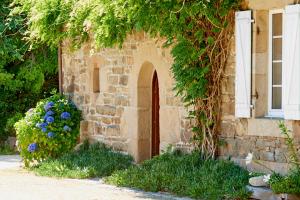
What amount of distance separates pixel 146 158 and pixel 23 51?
6.81 meters

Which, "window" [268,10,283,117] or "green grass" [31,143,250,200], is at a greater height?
"window" [268,10,283,117]

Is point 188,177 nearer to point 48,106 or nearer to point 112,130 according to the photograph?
point 112,130

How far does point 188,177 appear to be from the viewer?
10406 millimetres

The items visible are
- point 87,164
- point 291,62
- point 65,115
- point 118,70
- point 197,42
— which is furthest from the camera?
point 65,115

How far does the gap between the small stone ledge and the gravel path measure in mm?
1172

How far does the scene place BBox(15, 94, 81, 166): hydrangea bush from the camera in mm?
14117

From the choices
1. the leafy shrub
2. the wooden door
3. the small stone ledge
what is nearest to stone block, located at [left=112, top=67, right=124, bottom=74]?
the wooden door

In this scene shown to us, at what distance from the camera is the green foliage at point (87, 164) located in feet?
41.0

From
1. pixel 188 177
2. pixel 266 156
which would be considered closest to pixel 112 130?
pixel 188 177

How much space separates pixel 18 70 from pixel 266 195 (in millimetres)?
11284

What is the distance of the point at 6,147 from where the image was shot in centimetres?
1888

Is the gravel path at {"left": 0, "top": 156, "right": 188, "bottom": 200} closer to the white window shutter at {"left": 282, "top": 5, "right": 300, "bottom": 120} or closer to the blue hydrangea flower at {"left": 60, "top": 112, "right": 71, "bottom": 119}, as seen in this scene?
the blue hydrangea flower at {"left": 60, "top": 112, "right": 71, "bottom": 119}

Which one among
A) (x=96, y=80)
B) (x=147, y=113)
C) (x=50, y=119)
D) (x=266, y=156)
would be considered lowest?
(x=266, y=156)

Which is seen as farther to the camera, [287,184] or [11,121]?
[11,121]
